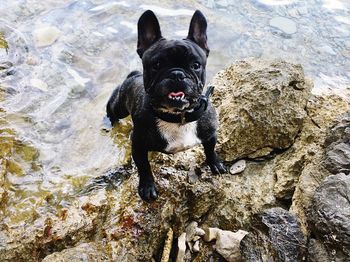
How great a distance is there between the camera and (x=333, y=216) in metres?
3.08

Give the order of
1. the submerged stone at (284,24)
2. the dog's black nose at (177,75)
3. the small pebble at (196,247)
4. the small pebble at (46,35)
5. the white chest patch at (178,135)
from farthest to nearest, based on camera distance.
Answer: the submerged stone at (284,24)
the small pebble at (46,35)
the small pebble at (196,247)
the white chest patch at (178,135)
the dog's black nose at (177,75)

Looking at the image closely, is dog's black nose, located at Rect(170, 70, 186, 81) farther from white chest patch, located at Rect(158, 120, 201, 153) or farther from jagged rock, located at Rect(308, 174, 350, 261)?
jagged rock, located at Rect(308, 174, 350, 261)

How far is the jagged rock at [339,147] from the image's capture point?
3.63m

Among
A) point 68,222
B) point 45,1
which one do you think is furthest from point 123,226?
point 45,1

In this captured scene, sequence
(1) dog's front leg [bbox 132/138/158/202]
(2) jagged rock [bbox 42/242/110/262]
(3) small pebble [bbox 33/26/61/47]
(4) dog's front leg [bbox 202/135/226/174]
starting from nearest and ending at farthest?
(2) jagged rock [bbox 42/242/110/262], (1) dog's front leg [bbox 132/138/158/202], (4) dog's front leg [bbox 202/135/226/174], (3) small pebble [bbox 33/26/61/47]

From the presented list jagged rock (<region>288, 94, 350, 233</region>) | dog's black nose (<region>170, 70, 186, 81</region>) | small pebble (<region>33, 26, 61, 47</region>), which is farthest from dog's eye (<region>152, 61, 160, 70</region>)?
small pebble (<region>33, 26, 61, 47</region>)

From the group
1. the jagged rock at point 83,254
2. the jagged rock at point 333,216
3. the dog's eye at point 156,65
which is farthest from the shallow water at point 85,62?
the jagged rock at point 333,216

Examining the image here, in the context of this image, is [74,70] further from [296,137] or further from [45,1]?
[296,137]

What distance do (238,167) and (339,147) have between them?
3.14 ft

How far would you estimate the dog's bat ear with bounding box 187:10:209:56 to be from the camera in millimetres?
3275

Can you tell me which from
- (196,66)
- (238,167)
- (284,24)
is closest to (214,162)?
(238,167)

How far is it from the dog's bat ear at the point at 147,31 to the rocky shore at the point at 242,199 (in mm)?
1185

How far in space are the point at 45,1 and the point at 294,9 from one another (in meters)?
4.12

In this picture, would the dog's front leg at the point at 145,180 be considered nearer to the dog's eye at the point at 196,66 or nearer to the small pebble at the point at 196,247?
the small pebble at the point at 196,247
